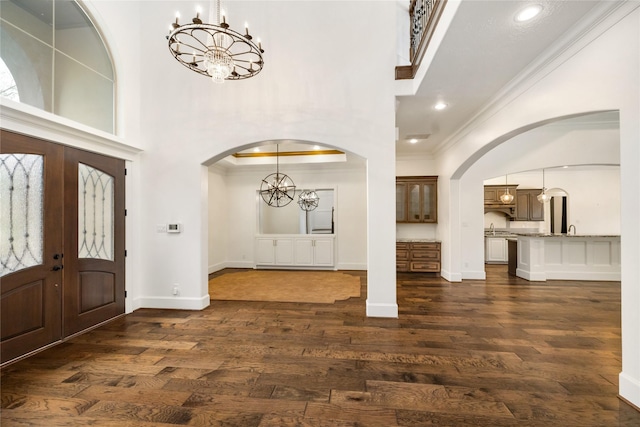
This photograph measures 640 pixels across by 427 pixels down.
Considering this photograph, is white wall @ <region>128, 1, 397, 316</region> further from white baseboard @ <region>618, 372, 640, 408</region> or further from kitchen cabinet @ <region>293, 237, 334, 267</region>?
kitchen cabinet @ <region>293, 237, 334, 267</region>

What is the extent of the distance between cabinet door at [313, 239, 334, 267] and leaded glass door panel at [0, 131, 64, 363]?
17.8 ft

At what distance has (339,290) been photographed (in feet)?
17.9

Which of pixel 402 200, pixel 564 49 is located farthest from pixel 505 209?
pixel 564 49

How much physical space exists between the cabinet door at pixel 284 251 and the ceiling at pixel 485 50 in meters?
4.64

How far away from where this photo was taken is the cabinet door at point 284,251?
786cm

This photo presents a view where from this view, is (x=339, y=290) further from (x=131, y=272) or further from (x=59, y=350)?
(x=59, y=350)

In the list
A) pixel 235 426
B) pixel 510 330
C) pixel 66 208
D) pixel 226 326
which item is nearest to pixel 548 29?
pixel 510 330

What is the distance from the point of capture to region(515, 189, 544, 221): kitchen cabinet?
928 cm

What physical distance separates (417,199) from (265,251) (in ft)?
14.6

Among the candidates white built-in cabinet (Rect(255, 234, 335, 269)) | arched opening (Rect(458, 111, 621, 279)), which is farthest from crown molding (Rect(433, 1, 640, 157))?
white built-in cabinet (Rect(255, 234, 335, 269))

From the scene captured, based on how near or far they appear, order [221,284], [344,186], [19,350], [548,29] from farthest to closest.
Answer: [344,186]
[221,284]
[19,350]
[548,29]

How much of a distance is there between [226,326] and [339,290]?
246cm

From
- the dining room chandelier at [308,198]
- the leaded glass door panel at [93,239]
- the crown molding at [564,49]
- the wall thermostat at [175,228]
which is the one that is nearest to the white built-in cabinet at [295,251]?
the dining room chandelier at [308,198]

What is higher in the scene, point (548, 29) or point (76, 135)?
point (548, 29)
